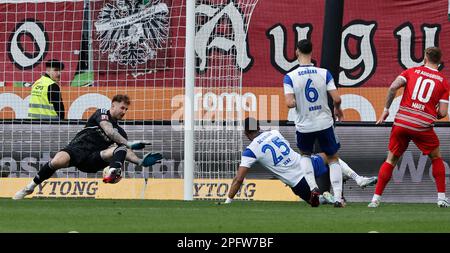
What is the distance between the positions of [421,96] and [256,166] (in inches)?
162

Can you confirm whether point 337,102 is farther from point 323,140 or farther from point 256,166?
point 256,166

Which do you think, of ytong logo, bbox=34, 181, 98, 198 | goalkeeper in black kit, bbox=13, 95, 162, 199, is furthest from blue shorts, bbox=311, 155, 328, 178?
ytong logo, bbox=34, 181, 98, 198

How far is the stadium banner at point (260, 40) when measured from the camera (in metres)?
20.1

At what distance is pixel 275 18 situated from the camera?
848 inches

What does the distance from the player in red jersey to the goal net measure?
4.03m

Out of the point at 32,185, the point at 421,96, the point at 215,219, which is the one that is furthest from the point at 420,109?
the point at 32,185

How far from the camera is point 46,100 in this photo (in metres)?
18.8

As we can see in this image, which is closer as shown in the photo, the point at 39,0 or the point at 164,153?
the point at 164,153

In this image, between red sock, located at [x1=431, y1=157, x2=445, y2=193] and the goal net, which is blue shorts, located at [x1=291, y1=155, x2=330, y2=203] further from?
the goal net

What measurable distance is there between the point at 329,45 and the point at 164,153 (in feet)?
11.3

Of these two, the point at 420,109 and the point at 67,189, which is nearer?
Answer: the point at 420,109

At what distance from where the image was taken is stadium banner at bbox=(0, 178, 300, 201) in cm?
1716

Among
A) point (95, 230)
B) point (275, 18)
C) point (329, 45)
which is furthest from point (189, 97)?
point (95, 230)
